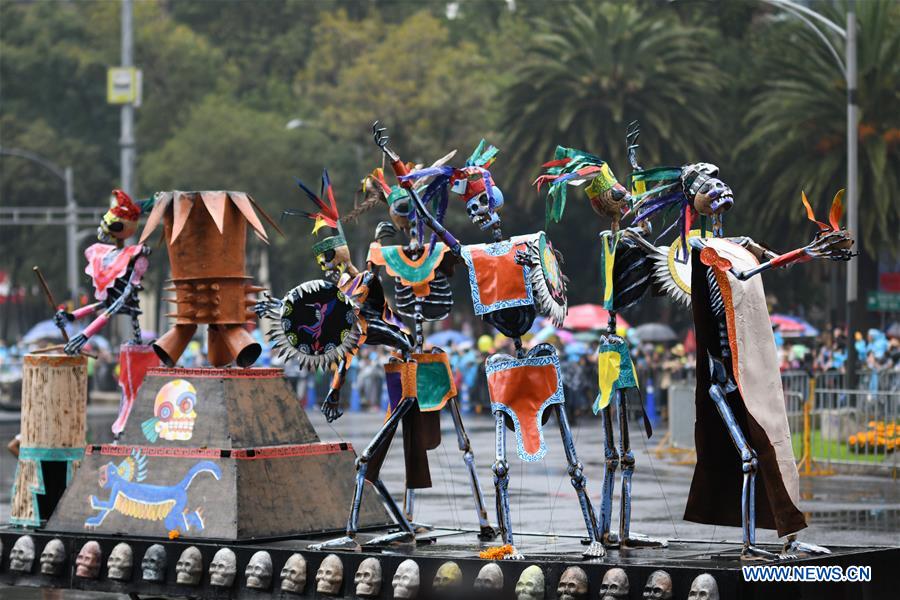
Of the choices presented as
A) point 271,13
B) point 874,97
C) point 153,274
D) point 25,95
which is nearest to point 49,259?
point 153,274

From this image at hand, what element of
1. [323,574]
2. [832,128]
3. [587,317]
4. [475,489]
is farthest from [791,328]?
[323,574]

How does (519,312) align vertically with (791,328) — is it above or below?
below

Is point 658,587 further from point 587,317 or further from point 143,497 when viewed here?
point 587,317

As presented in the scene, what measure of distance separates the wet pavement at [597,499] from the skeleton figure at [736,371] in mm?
1630

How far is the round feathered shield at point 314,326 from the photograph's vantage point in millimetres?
11273

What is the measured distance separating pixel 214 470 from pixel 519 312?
98.8 inches

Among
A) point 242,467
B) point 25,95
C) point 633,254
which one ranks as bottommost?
A: point 242,467

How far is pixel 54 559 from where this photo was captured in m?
11.8

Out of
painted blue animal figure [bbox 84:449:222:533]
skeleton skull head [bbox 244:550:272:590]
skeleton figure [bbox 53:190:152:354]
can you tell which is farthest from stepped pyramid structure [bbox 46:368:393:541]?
skeleton figure [bbox 53:190:152:354]

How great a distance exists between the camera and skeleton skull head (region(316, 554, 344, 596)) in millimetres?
10617

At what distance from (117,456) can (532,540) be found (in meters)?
3.06

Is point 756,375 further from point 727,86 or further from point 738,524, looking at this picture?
point 727,86

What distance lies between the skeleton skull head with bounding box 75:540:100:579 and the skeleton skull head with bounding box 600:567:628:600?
12.7 feet

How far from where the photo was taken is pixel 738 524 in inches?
395
